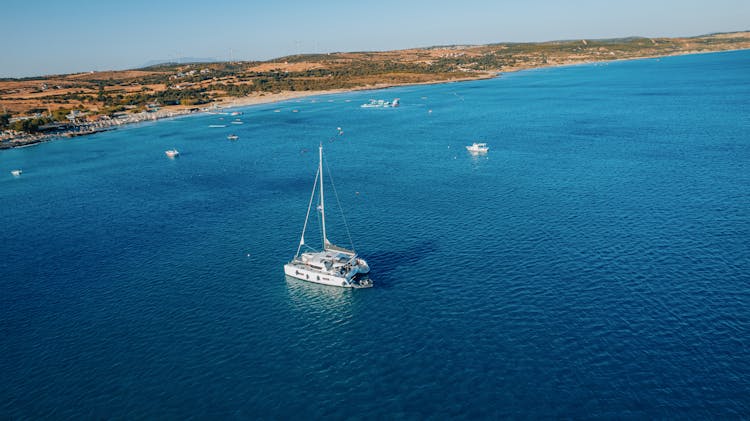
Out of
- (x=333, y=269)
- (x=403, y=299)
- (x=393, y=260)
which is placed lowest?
(x=403, y=299)

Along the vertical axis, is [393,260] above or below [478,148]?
below

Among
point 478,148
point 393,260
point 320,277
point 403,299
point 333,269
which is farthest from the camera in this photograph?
point 478,148

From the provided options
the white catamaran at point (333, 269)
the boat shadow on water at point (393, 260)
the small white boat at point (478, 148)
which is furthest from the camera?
the small white boat at point (478, 148)

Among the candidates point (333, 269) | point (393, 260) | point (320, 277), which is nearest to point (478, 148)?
point (393, 260)

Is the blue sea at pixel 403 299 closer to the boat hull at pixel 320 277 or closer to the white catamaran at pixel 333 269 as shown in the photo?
the boat hull at pixel 320 277

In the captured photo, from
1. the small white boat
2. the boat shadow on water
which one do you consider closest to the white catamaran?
the boat shadow on water

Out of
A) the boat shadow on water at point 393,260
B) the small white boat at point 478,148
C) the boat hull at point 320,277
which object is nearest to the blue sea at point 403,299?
the boat shadow on water at point 393,260

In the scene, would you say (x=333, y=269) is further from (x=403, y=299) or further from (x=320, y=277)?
(x=403, y=299)

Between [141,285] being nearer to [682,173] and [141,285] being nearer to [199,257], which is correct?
[199,257]
